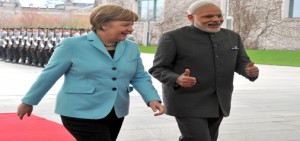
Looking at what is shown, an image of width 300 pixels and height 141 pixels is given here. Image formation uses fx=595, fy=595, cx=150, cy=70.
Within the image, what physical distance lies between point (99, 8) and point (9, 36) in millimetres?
22917

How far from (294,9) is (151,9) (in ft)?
65.1

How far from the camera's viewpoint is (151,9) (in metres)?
59.0

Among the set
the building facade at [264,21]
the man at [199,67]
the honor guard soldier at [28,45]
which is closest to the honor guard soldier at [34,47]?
the honor guard soldier at [28,45]

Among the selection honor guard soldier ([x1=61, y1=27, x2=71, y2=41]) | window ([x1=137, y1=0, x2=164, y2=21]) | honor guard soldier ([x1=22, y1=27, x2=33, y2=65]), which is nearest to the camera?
honor guard soldier ([x1=61, y1=27, x2=71, y2=41])

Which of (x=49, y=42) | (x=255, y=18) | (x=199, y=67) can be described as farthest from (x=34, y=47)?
(x=255, y=18)

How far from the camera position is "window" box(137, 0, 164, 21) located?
57275mm

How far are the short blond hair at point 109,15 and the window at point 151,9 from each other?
52943mm

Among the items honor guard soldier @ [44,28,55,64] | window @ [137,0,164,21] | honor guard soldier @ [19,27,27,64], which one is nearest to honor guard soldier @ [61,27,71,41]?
honor guard soldier @ [44,28,55,64]

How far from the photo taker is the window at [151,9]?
57275 mm

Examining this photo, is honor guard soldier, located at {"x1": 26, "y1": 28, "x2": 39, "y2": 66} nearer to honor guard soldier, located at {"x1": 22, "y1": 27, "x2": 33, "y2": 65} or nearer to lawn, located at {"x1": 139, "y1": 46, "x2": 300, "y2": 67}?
honor guard soldier, located at {"x1": 22, "y1": 27, "x2": 33, "y2": 65}

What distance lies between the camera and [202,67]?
432 centimetres

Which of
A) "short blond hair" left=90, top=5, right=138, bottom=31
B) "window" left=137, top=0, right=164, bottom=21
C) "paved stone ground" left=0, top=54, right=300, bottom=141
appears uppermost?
"short blond hair" left=90, top=5, right=138, bottom=31

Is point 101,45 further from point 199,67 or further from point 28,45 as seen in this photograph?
point 28,45

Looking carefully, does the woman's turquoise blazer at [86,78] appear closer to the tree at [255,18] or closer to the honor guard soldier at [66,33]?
the honor guard soldier at [66,33]
